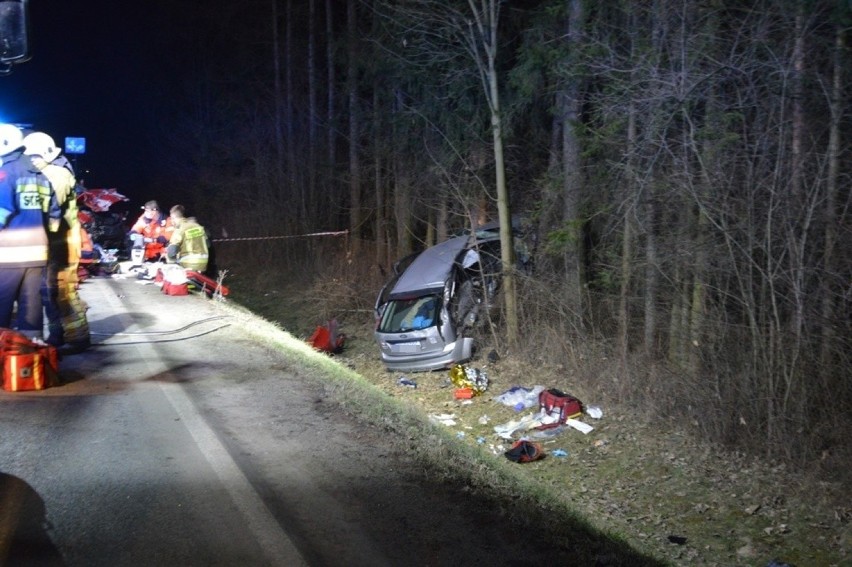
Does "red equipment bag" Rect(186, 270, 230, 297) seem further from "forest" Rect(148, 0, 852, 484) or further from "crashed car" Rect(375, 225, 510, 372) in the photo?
"forest" Rect(148, 0, 852, 484)

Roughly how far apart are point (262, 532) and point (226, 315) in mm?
8465

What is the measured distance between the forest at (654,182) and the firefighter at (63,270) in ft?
23.6

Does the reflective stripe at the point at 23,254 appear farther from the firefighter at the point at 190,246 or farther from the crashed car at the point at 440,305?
the crashed car at the point at 440,305

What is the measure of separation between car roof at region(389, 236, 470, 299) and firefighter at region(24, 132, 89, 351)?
659cm

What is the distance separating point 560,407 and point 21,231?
24.5 ft

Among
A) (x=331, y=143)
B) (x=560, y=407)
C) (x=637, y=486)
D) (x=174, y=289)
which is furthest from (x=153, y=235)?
(x=637, y=486)

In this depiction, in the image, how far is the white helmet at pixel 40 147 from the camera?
29.9ft

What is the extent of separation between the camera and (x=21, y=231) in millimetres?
8859

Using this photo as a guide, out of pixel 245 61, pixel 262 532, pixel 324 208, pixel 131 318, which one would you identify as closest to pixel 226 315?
pixel 131 318

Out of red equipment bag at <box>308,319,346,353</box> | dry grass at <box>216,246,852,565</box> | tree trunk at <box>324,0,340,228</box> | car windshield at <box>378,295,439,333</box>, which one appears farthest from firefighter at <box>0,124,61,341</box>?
tree trunk at <box>324,0,340,228</box>

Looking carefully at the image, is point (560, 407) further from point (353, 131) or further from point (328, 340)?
point (353, 131)

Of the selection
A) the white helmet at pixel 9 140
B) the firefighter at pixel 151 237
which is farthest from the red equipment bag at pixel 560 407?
the firefighter at pixel 151 237

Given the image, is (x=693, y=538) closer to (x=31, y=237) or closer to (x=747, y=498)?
(x=747, y=498)

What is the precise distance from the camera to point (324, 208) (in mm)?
26547
